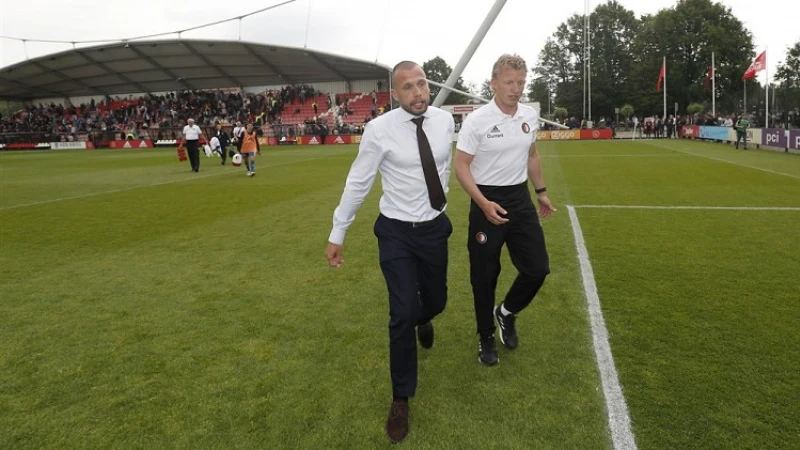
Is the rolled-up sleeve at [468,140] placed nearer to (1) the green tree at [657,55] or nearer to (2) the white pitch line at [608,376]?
(2) the white pitch line at [608,376]

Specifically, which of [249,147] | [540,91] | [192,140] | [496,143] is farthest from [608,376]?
[540,91]

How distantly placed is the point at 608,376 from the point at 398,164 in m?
1.91

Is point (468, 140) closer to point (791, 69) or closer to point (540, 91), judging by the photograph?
point (791, 69)

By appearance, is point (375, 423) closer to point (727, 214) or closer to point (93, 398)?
point (93, 398)

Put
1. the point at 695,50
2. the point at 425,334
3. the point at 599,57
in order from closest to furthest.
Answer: the point at 425,334 < the point at 695,50 < the point at 599,57

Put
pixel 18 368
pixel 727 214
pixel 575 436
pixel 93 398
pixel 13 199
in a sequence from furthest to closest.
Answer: pixel 13 199, pixel 727 214, pixel 18 368, pixel 93 398, pixel 575 436

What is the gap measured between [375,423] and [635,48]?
78710 mm

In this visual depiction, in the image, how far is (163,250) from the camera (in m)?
7.26

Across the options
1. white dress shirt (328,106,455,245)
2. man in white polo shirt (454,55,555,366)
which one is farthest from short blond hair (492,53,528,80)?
white dress shirt (328,106,455,245)

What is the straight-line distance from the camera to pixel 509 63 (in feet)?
11.4

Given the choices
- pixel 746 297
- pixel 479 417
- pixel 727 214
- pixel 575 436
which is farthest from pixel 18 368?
pixel 727 214

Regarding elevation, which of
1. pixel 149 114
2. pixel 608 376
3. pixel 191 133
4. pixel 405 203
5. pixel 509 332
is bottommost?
pixel 608 376

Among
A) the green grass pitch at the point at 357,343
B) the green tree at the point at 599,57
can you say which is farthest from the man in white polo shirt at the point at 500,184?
the green tree at the point at 599,57

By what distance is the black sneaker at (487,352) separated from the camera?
3.67m
